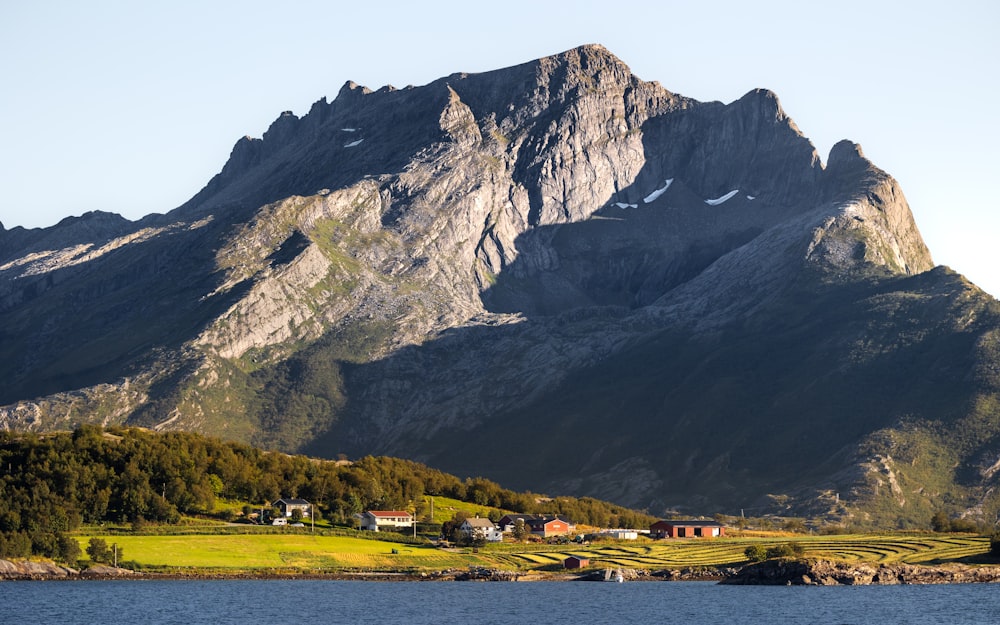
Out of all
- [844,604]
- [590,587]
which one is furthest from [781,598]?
[590,587]

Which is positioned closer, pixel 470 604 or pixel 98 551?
pixel 470 604

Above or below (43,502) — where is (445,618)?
below

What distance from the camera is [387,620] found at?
156 m

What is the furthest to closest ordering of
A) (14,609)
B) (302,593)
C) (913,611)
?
(302,593) < (913,611) < (14,609)

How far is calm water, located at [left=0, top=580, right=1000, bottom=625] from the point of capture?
156000 mm

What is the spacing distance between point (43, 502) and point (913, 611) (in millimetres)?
106631

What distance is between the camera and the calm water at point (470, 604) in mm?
156000

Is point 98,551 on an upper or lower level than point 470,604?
upper

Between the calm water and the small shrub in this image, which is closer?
the calm water

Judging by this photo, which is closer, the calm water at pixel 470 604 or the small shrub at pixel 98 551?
the calm water at pixel 470 604

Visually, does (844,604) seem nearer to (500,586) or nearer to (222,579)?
(500,586)

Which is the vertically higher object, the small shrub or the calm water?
the small shrub

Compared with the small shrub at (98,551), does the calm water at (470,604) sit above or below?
below

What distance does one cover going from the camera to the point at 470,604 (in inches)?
6781
